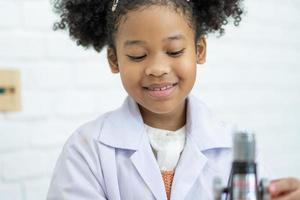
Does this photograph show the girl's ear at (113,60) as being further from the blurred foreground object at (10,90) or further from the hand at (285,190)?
the hand at (285,190)

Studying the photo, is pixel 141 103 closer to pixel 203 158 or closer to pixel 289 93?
pixel 203 158

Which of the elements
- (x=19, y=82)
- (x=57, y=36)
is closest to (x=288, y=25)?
(x=57, y=36)

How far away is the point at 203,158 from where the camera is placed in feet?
2.91

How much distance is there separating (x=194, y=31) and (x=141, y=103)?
0.16 metres

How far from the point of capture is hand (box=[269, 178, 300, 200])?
59 cm

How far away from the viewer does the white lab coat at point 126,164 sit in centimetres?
84

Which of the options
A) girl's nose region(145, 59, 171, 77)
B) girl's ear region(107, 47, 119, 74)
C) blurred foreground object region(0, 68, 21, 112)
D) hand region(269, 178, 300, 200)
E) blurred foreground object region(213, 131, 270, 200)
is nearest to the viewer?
blurred foreground object region(213, 131, 270, 200)

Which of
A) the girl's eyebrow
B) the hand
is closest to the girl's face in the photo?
the girl's eyebrow

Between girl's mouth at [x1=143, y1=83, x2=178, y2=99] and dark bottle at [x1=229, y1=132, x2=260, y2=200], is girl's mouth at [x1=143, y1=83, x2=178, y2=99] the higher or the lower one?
the higher one

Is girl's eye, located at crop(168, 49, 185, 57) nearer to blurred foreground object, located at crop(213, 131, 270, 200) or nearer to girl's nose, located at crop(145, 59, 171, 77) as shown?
girl's nose, located at crop(145, 59, 171, 77)

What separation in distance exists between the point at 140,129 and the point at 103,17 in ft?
0.77

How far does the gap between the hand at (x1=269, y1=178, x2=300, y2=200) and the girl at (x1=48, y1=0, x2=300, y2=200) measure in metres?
0.27

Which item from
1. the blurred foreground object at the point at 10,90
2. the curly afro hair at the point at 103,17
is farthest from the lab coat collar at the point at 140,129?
the blurred foreground object at the point at 10,90

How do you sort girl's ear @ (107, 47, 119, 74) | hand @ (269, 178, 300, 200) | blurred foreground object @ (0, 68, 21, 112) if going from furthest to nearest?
blurred foreground object @ (0, 68, 21, 112) → girl's ear @ (107, 47, 119, 74) → hand @ (269, 178, 300, 200)
